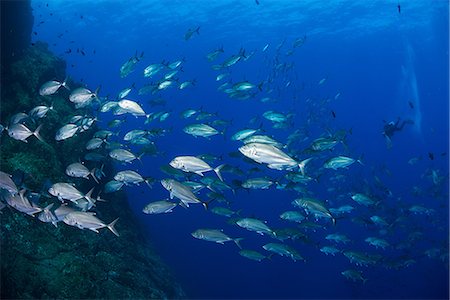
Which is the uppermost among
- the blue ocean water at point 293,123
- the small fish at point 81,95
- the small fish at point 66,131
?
the small fish at point 81,95

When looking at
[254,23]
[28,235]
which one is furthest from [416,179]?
[28,235]

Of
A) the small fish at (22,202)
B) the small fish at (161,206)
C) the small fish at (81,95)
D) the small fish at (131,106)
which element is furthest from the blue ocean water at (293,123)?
the small fish at (22,202)

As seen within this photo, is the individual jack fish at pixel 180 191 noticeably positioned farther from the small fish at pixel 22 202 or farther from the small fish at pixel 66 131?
the small fish at pixel 66 131

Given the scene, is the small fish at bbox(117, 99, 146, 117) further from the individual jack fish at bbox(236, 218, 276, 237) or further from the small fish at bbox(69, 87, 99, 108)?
the individual jack fish at bbox(236, 218, 276, 237)

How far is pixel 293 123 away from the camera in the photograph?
39.8ft

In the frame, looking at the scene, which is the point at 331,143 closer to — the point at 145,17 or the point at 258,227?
the point at 258,227

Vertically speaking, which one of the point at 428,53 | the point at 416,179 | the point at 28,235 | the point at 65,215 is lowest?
the point at 416,179

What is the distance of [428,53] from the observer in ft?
172

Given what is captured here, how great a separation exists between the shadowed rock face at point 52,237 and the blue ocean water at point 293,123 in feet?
5.14

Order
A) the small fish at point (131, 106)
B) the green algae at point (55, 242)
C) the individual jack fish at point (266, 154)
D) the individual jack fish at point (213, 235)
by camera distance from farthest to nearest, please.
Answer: the small fish at point (131, 106), the individual jack fish at point (213, 235), the green algae at point (55, 242), the individual jack fish at point (266, 154)

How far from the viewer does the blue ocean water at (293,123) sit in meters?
16.7

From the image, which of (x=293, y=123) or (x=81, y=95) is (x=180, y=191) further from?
(x=293, y=123)

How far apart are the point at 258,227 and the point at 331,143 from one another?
8.12 ft

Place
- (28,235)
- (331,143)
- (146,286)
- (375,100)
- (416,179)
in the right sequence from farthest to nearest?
(375,100)
(416,179)
(146,286)
(331,143)
(28,235)
